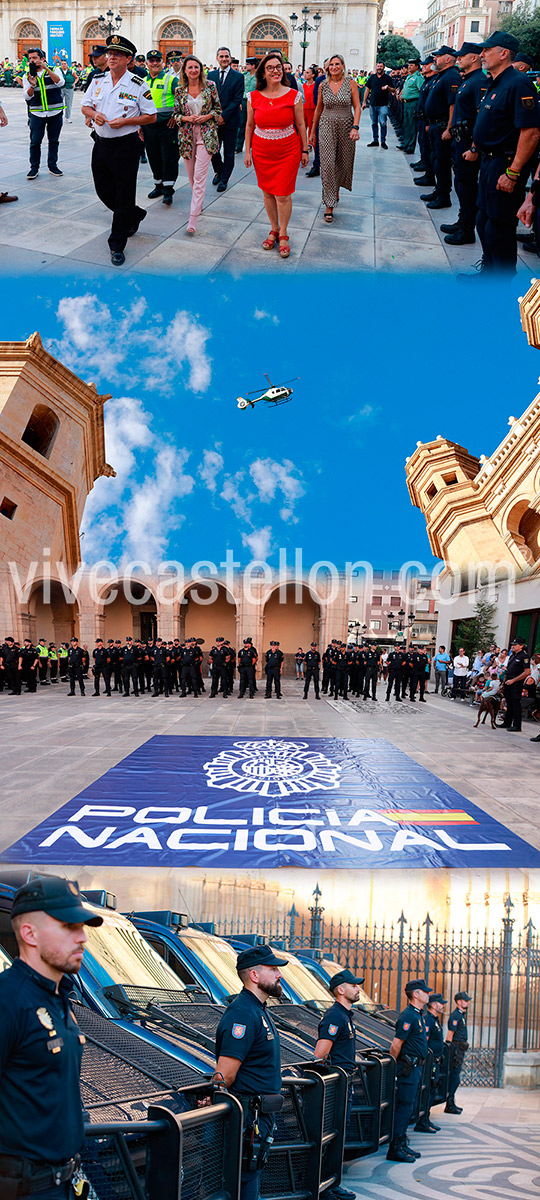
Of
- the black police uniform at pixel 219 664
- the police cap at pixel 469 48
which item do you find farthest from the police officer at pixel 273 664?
the police cap at pixel 469 48

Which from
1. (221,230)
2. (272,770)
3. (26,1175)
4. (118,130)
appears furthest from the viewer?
(272,770)

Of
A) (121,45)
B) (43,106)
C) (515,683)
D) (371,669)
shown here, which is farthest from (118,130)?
(371,669)

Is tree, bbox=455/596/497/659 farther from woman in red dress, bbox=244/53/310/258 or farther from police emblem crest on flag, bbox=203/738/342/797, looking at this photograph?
woman in red dress, bbox=244/53/310/258

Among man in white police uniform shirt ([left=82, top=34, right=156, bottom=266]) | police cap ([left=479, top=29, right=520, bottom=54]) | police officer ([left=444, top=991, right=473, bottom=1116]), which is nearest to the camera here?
police cap ([left=479, top=29, right=520, bottom=54])

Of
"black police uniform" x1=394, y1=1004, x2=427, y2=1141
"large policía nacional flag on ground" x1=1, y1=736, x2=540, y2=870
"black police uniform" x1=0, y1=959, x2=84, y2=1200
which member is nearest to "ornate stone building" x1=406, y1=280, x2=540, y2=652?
"large policía nacional flag on ground" x1=1, y1=736, x2=540, y2=870

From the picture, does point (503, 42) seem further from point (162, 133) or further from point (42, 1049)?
point (42, 1049)

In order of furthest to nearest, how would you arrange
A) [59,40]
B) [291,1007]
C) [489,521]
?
[489,521] < [59,40] < [291,1007]

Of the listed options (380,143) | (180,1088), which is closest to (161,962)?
(180,1088)

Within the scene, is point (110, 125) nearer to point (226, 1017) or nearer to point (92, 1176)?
point (226, 1017)

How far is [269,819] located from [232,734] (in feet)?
18.8

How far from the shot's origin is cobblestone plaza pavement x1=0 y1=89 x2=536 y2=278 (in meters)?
8.05

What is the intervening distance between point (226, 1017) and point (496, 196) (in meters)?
7.40

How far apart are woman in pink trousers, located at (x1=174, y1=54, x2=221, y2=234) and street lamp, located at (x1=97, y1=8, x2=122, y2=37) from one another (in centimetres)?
74

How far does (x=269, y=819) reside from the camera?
9.02 metres
